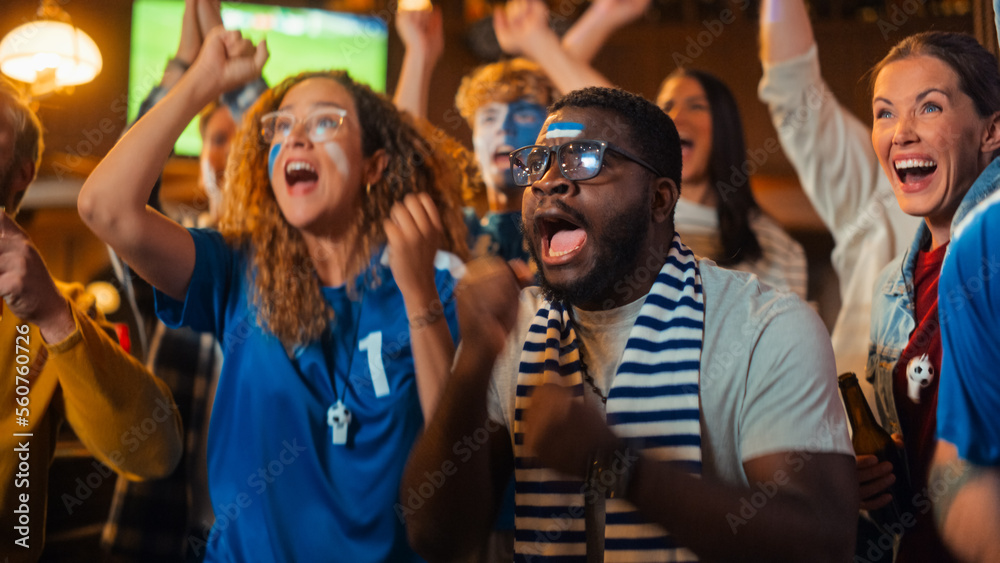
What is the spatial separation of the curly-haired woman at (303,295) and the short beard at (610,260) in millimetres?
392

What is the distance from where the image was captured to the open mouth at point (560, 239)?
1.60m

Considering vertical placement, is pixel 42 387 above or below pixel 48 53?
below

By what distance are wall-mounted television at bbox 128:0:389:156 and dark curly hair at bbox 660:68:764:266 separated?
1.36 metres

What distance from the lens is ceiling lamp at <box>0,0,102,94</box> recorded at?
2.46 m

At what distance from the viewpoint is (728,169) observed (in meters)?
2.77

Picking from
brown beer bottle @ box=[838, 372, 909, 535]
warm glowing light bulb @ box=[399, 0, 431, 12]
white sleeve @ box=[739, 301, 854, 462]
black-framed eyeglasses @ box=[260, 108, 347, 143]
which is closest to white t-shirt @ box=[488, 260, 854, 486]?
white sleeve @ box=[739, 301, 854, 462]

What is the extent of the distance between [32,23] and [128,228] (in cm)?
122

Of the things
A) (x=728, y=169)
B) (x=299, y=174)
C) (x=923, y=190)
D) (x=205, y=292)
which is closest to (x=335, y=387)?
(x=205, y=292)

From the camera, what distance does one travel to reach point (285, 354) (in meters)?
1.93

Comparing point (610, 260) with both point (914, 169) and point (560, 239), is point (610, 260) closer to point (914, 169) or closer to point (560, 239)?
point (560, 239)

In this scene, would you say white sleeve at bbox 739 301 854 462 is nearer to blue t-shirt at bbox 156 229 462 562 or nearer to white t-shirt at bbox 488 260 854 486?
white t-shirt at bbox 488 260 854 486

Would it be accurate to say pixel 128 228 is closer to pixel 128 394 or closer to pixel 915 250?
pixel 128 394

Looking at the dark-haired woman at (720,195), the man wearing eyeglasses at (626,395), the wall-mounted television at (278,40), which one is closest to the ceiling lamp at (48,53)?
the wall-mounted television at (278,40)

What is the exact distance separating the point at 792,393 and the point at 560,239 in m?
0.57
